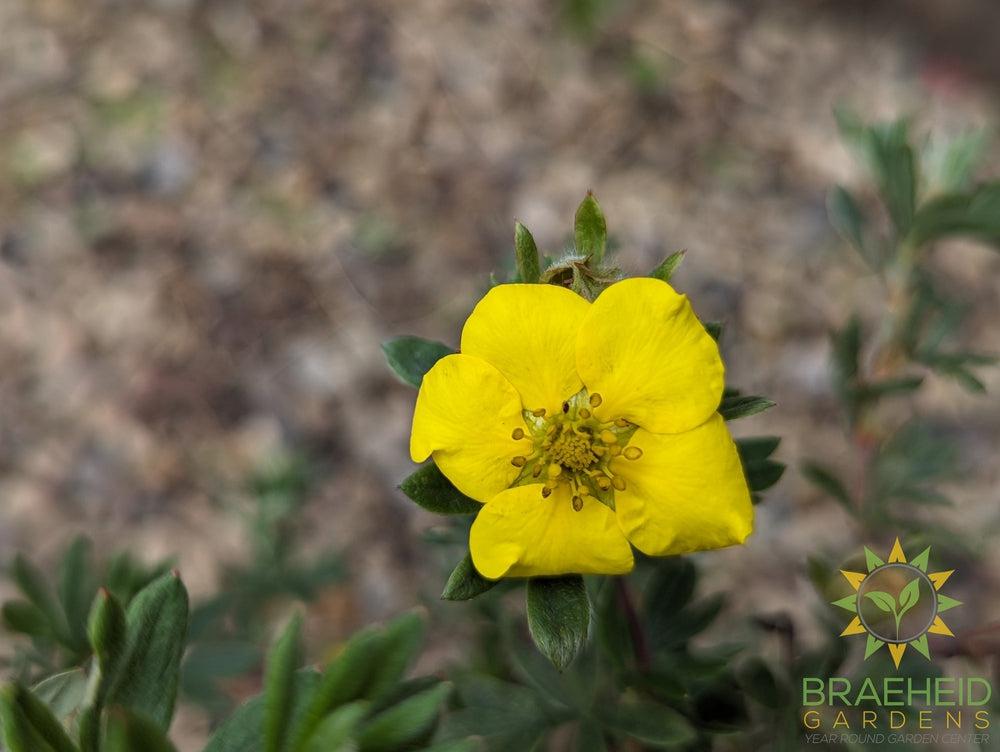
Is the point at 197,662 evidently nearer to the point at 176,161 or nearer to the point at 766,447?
the point at 766,447

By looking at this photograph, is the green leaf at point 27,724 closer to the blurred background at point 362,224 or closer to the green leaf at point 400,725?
the green leaf at point 400,725

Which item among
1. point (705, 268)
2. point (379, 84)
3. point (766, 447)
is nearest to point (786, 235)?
point (705, 268)

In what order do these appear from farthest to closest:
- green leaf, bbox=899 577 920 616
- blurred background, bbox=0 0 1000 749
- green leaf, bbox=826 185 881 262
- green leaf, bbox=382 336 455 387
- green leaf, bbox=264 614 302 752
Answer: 1. blurred background, bbox=0 0 1000 749
2. green leaf, bbox=826 185 881 262
3. green leaf, bbox=899 577 920 616
4. green leaf, bbox=382 336 455 387
5. green leaf, bbox=264 614 302 752

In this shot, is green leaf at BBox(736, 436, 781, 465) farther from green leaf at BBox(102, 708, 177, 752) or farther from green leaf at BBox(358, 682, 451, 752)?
green leaf at BBox(102, 708, 177, 752)

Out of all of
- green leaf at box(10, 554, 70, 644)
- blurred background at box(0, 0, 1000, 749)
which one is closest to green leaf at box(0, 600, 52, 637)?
green leaf at box(10, 554, 70, 644)

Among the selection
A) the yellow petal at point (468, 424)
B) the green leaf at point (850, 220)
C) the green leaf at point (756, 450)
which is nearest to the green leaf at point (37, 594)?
the yellow petal at point (468, 424)

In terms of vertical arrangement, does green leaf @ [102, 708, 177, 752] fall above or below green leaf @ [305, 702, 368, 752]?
below
